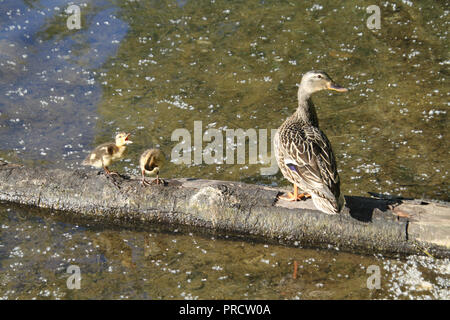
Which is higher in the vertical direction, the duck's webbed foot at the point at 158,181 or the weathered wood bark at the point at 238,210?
the duck's webbed foot at the point at 158,181

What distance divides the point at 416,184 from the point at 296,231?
1894mm

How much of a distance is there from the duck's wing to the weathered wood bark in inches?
10.0

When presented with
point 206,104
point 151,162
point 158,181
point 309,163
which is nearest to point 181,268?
point 158,181

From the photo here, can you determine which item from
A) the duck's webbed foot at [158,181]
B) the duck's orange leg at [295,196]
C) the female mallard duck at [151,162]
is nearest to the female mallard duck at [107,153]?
the female mallard duck at [151,162]

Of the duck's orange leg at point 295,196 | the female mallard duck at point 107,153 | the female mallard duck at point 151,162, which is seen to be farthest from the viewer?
the female mallard duck at point 107,153

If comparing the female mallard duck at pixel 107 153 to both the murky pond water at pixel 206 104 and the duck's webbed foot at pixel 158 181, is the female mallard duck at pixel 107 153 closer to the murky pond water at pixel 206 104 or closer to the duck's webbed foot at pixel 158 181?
the duck's webbed foot at pixel 158 181

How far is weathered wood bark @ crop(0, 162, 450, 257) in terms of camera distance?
4887mm

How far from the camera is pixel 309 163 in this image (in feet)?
16.8

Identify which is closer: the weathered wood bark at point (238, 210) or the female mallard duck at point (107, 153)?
the weathered wood bark at point (238, 210)

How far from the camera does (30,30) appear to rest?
983cm

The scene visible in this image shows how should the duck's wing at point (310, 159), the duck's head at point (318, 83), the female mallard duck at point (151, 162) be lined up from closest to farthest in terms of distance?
1. the duck's wing at point (310, 159)
2. the female mallard duck at point (151, 162)
3. the duck's head at point (318, 83)

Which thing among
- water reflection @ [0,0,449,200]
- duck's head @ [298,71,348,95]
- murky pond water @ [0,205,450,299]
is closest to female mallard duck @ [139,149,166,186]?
murky pond water @ [0,205,450,299]

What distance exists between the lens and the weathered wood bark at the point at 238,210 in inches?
192

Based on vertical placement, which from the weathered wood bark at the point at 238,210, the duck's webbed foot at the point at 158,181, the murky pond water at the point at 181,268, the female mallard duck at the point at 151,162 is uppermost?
the female mallard duck at the point at 151,162
